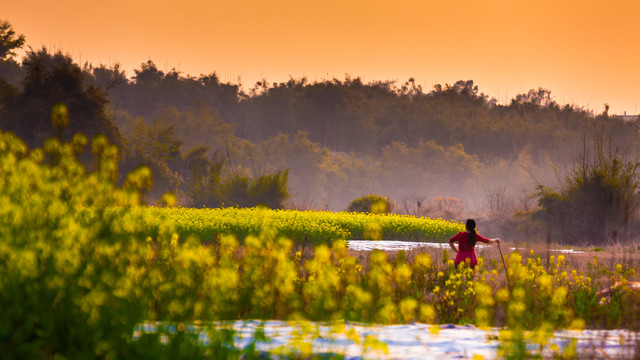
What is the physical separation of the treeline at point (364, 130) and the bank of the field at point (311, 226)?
2396cm

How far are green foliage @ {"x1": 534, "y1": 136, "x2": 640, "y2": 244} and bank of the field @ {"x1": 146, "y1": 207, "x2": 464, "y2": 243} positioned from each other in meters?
3.29

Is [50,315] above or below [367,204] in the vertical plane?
below

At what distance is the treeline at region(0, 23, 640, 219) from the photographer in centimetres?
4853

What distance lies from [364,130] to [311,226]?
40.5 metres

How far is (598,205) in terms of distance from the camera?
1814 cm

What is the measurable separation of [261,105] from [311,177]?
13.2 meters

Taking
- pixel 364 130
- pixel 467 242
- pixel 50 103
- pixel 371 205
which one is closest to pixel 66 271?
pixel 467 242

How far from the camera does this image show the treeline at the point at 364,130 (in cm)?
4853

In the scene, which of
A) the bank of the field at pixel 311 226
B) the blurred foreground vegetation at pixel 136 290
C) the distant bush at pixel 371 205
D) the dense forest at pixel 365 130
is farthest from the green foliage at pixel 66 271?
the dense forest at pixel 365 130

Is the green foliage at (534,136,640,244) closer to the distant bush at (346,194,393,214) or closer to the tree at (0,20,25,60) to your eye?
the distant bush at (346,194,393,214)

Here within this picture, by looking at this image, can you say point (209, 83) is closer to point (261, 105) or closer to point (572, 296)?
point (261, 105)

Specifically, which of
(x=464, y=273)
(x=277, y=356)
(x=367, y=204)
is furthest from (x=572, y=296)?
(x=367, y=204)

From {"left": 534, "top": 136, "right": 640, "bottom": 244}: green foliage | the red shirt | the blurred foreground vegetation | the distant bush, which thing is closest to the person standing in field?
the red shirt

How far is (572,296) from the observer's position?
7422mm
